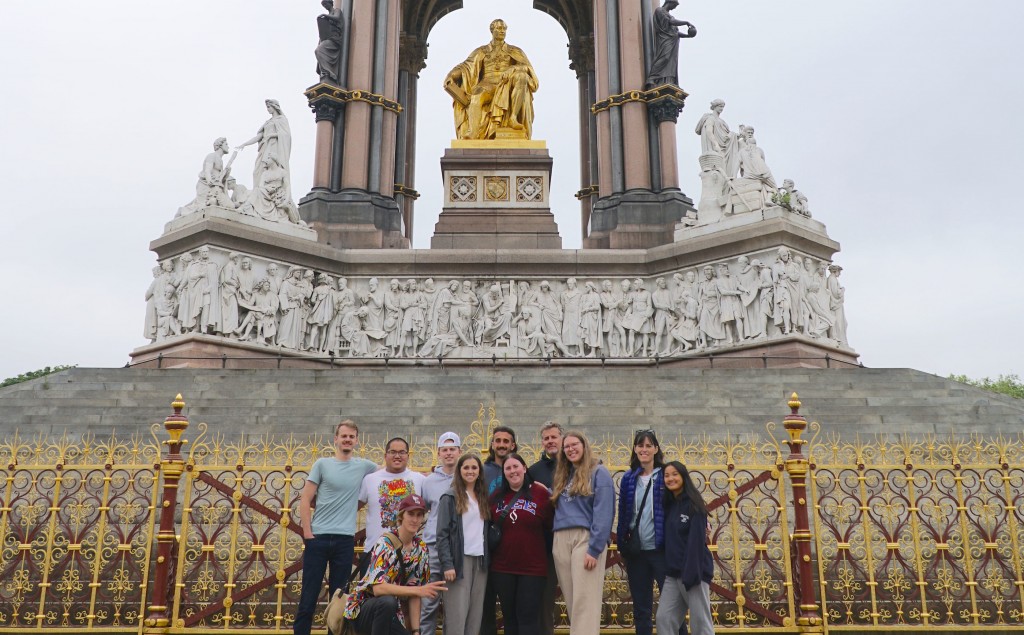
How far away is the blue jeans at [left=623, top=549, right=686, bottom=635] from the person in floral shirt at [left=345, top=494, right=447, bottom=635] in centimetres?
150

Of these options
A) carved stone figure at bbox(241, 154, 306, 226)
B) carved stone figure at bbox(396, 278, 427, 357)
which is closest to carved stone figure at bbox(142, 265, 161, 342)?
carved stone figure at bbox(241, 154, 306, 226)

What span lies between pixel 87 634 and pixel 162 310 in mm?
12385

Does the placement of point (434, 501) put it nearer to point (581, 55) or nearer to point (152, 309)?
point (152, 309)

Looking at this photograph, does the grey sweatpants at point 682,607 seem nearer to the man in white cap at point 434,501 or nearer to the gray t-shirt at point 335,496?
the man in white cap at point 434,501

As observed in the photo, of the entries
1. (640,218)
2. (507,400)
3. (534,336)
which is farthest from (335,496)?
(640,218)

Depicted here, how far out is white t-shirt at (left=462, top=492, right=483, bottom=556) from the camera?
6688 mm

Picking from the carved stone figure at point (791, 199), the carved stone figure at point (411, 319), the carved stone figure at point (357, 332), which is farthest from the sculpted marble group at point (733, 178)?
the carved stone figure at point (357, 332)

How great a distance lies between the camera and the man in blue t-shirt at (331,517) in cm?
700

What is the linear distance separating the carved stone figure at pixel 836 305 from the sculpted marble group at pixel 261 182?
11.8m

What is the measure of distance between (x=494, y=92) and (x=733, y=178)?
25.1 feet

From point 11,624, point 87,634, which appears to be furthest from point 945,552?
point 11,624

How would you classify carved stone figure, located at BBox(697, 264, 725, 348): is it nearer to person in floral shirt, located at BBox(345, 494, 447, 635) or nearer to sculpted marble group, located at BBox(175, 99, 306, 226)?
sculpted marble group, located at BBox(175, 99, 306, 226)

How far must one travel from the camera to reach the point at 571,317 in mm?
20781

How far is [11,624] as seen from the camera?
800cm
